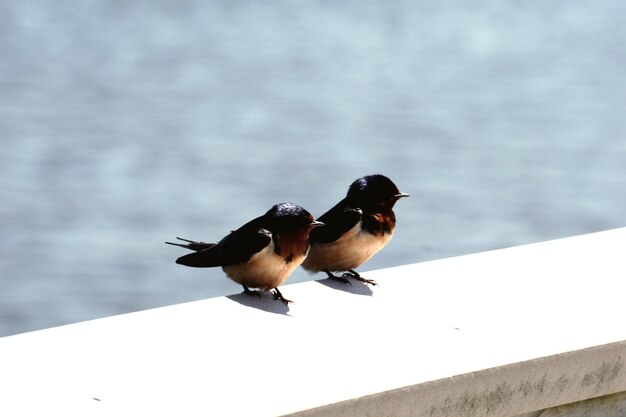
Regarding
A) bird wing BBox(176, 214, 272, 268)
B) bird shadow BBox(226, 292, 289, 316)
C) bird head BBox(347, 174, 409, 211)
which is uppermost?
bird head BBox(347, 174, 409, 211)

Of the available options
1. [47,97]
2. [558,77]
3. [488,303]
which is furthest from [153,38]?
[488,303]

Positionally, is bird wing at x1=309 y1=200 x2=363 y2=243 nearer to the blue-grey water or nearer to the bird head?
the bird head

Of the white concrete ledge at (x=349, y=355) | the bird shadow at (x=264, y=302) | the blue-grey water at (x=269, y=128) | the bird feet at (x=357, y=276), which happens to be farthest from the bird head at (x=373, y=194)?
the blue-grey water at (x=269, y=128)

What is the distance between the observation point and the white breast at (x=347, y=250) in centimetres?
420

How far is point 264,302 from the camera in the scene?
3785 mm

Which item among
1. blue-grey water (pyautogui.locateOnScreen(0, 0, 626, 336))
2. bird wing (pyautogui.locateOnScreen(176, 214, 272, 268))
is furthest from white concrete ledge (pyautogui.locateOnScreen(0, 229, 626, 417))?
blue-grey water (pyautogui.locateOnScreen(0, 0, 626, 336))

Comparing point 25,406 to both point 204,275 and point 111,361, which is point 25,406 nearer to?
point 111,361

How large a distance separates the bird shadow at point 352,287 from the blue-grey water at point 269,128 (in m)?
4.49

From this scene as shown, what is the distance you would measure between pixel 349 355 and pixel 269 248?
2.26ft

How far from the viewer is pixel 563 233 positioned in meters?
10.0

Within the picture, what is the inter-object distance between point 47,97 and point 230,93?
162cm

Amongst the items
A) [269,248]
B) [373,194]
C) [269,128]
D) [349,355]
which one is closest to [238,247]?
[269,248]

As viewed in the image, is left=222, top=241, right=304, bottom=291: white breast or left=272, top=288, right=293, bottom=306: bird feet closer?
left=272, top=288, right=293, bottom=306: bird feet

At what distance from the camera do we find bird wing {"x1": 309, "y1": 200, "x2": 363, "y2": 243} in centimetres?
419
